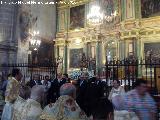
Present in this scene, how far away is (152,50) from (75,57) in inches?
242

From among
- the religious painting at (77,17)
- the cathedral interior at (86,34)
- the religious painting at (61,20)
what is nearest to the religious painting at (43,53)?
the cathedral interior at (86,34)

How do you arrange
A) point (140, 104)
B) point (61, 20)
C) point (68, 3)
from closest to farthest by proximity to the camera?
point (140, 104) → point (68, 3) → point (61, 20)

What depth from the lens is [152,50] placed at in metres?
16.6

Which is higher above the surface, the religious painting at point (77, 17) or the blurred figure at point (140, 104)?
the religious painting at point (77, 17)

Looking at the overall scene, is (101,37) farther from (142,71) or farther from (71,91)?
(71,91)

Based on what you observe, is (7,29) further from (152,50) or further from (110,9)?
(110,9)

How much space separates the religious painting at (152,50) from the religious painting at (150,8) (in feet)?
6.22

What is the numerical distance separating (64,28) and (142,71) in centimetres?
784

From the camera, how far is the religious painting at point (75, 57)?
20330 millimetres

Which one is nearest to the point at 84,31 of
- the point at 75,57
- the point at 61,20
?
the point at 75,57

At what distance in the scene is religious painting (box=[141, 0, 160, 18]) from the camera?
1714 cm

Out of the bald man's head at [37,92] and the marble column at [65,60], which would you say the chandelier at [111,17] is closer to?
the marble column at [65,60]

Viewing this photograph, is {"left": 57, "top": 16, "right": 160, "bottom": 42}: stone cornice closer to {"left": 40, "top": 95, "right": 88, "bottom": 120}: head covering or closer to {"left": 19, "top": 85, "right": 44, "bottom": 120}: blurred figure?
{"left": 19, "top": 85, "right": 44, "bottom": 120}: blurred figure

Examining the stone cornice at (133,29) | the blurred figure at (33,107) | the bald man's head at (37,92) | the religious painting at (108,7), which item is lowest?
the blurred figure at (33,107)
